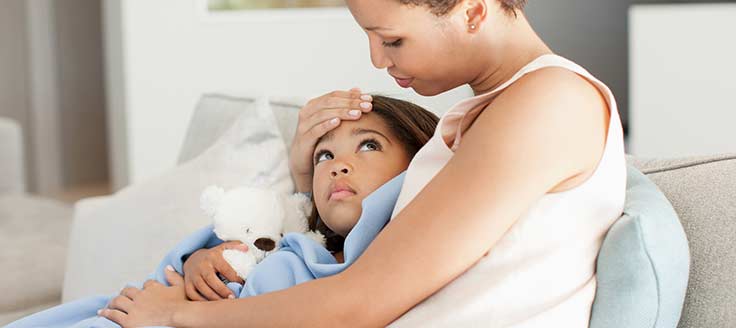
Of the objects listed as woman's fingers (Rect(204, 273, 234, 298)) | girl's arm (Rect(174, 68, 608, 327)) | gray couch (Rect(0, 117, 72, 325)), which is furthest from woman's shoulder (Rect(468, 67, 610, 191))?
gray couch (Rect(0, 117, 72, 325))

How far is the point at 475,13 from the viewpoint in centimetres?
115

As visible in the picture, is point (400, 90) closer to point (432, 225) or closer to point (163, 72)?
point (432, 225)

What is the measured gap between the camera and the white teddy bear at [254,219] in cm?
146

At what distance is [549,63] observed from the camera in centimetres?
110

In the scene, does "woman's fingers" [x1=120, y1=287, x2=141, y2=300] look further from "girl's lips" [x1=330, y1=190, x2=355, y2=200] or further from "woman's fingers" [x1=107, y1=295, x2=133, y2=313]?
"girl's lips" [x1=330, y1=190, x2=355, y2=200]

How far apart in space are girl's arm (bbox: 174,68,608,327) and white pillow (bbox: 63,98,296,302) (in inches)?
28.5

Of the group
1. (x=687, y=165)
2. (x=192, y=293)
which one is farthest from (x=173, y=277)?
(x=687, y=165)

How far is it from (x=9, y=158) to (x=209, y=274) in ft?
8.56

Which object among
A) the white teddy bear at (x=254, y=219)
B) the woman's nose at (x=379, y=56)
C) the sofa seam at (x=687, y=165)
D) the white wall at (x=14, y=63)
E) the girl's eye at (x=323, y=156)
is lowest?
the white wall at (x=14, y=63)

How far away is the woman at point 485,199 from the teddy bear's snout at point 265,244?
0.30m

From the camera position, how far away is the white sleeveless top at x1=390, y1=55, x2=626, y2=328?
1062 mm

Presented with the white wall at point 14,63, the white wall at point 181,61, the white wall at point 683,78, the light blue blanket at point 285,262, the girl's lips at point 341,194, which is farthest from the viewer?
the white wall at point 14,63

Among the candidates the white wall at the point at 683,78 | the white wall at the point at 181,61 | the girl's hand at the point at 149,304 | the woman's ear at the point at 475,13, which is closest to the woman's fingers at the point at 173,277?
the girl's hand at the point at 149,304

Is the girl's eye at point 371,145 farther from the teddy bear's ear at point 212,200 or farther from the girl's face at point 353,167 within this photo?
the teddy bear's ear at point 212,200
